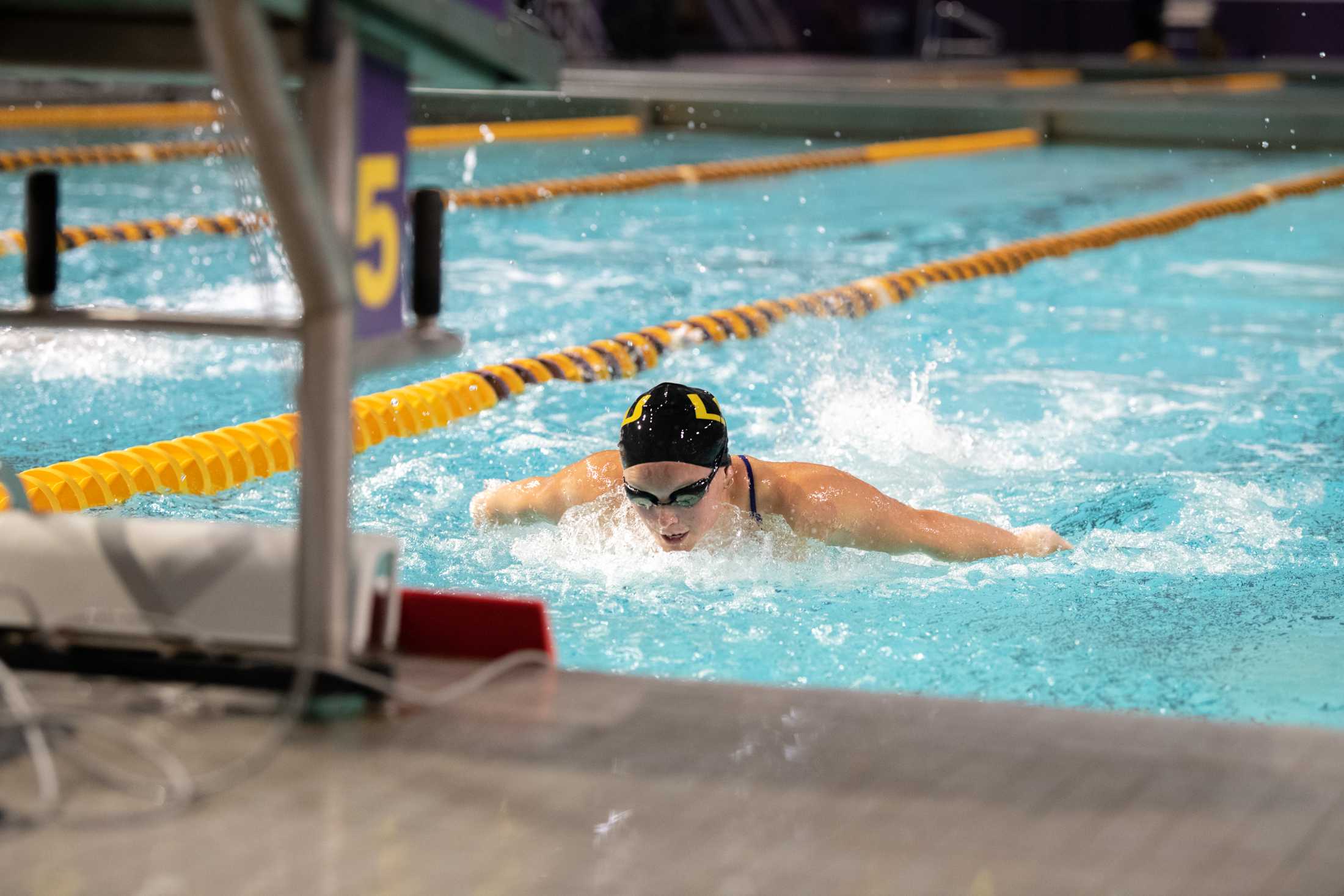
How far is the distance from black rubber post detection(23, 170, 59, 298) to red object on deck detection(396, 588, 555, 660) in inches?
23.9

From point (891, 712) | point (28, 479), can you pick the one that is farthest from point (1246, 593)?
point (28, 479)

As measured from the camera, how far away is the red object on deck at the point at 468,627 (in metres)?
2.02

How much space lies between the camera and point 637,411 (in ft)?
11.8

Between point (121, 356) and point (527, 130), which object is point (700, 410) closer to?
point (121, 356)

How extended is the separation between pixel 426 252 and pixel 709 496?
5.95 feet

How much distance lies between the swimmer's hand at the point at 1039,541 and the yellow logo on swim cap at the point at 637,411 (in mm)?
948

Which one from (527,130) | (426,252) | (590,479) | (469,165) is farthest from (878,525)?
(527,130)

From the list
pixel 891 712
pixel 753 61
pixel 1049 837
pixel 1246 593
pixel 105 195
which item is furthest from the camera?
pixel 753 61

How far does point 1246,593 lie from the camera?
12.3ft

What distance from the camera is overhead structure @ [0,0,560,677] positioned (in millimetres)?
1573

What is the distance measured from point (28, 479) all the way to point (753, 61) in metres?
18.7

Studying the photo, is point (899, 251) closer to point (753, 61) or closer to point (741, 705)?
point (741, 705)

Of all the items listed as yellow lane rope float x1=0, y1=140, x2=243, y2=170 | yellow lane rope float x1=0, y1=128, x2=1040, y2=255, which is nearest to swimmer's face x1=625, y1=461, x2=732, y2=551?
yellow lane rope float x1=0, y1=128, x2=1040, y2=255

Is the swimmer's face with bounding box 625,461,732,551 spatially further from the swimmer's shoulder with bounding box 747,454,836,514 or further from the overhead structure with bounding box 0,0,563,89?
the overhead structure with bounding box 0,0,563,89
